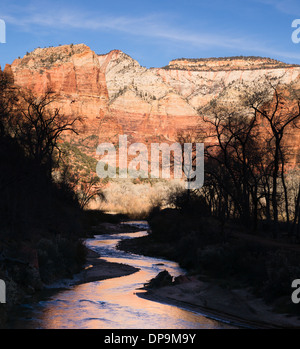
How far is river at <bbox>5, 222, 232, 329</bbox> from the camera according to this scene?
49.5 feet

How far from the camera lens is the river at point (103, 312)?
594 inches

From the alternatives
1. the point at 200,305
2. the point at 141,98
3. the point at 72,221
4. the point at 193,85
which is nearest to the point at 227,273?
the point at 200,305

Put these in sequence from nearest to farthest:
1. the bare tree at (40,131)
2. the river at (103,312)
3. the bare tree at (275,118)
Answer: the river at (103,312), the bare tree at (275,118), the bare tree at (40,131)

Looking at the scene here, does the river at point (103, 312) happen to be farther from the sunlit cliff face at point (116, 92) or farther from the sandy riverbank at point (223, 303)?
the sunlit cliff face at point (116, 92)

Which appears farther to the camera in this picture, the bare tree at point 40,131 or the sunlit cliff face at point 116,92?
the sunlit cliff face at point 116,92

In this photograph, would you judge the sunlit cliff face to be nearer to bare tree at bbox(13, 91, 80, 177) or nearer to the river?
bare tree at bbox(13, 91, 80, 177)

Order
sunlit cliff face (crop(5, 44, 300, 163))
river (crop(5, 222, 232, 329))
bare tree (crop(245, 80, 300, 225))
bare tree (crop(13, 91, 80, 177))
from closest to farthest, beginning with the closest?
river (crop(5, 222, 232, 329))
bare tree (crop(245, 80, 300, 225))
bare tree (crop(13, 91, 80, 177))
sunlit cliff face (crop(5, 44, 300, 163))

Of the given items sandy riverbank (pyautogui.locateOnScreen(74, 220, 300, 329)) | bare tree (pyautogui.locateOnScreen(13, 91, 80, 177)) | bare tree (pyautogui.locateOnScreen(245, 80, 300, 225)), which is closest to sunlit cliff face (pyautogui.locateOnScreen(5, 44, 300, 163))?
bare tree (pyautogui.locateOnScreen(13, 91, 80, 177))

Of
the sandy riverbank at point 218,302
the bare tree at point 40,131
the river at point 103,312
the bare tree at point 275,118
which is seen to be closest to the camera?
the river at point 103,312

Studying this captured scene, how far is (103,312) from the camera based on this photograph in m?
16.7

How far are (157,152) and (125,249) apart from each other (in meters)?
93.6

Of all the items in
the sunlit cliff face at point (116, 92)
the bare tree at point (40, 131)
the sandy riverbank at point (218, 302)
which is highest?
the sunlit cliff face at point (116, 92)

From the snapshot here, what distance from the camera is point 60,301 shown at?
1822 cm

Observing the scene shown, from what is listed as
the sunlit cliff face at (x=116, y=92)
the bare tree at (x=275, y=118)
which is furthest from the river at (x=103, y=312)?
the sunlit cliff face at (x=116, y=92)
